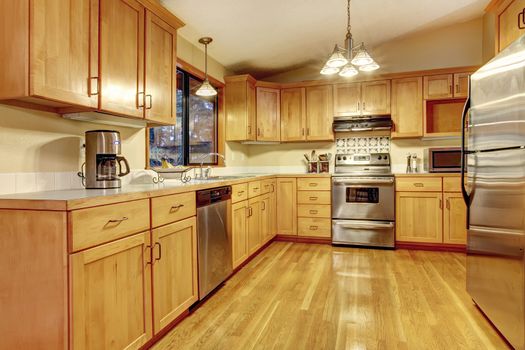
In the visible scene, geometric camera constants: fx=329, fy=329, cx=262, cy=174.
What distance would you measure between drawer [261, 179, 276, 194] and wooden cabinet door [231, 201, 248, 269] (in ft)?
1.99

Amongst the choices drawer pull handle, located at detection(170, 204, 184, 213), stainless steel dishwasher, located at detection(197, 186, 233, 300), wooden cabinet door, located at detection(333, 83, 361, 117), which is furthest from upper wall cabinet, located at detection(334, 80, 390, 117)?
drawer pull handle, located at detection(170, 204, 184, 213)

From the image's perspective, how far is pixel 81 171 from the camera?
2123 millimetres

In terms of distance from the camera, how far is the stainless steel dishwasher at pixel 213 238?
94.5 inches

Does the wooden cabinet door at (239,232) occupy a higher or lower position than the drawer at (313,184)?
lower

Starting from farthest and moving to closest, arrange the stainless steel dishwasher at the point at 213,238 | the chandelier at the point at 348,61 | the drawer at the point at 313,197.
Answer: the drawer at the point at 313,197, the chandelier at the point at 348,61, the stainless steel dishwasher at the point at 213,238

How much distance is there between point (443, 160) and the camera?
4047 mm

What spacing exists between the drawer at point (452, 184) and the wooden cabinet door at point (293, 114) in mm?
1868

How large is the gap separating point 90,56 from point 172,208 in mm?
977

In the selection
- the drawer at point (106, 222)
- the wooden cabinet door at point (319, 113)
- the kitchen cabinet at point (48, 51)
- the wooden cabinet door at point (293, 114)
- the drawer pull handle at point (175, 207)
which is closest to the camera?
the drawer at point (106, 222)

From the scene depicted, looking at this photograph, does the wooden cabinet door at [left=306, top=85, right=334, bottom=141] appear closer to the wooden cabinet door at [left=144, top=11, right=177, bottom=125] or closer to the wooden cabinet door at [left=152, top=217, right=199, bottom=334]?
the wooden cabinet door at [left=144, top=11, right=177, bottom=125]

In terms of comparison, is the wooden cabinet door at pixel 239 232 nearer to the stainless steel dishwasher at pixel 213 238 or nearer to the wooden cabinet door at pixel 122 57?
the stainless steel dishwasher at pixel 213 238

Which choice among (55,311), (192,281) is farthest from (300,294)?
(55,311)

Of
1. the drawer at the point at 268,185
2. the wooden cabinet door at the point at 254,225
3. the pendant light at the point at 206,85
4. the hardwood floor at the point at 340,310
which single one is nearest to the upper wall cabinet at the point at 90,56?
the pendant light at the point at 206,85

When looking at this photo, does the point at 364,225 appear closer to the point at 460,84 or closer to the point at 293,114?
the point at 293,114
